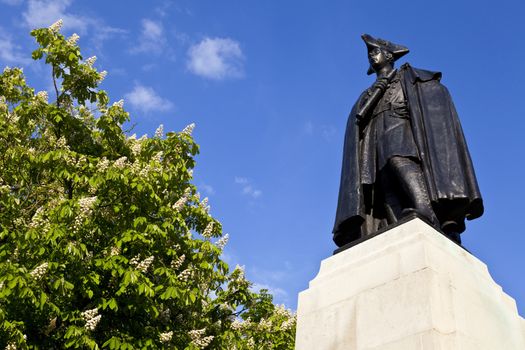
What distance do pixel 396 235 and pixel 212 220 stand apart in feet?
30.8

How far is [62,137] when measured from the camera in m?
12.7

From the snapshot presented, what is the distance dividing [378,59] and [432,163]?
190 cm

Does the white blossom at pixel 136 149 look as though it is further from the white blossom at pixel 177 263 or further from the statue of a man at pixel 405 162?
the statue of a man at pixel 405 162

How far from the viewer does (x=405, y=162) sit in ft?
22.7

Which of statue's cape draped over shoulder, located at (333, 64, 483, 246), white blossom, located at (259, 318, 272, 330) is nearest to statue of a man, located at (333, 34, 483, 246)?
statue's cape draped over shoulder, located at (333, 64, 483, 246)

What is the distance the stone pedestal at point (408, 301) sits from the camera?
5.30 m

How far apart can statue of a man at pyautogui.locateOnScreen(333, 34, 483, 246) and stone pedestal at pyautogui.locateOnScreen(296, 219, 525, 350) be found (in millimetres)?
532

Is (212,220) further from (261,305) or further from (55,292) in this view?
(55,292)

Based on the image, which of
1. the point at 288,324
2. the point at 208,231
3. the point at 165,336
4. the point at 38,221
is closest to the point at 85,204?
the point at 38,221

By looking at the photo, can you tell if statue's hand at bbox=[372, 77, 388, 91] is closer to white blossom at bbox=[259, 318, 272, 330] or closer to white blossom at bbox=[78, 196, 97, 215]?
white blossom at bbox=[78, 196, 97, 215]

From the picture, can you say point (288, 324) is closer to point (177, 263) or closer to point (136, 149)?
point (177, 263)

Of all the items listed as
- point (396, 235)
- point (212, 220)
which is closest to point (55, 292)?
point (212, 220)

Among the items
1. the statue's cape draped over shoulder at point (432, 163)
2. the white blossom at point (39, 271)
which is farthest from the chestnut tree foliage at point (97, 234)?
the statue's cape draped over shoulder at point (432, 163)

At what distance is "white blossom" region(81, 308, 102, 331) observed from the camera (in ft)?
33.4
